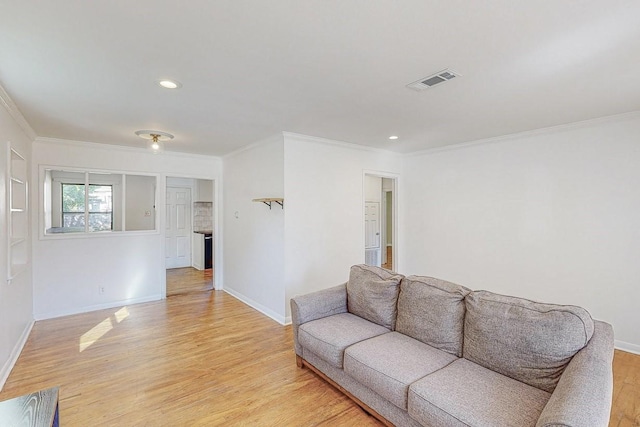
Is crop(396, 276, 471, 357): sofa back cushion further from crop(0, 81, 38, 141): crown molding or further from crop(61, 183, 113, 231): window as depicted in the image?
crop(61, 183, 113, 231): window

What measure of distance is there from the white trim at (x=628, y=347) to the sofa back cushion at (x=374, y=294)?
2.63m

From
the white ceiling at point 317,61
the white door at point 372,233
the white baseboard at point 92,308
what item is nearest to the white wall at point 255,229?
the white ceiling at point 317,61

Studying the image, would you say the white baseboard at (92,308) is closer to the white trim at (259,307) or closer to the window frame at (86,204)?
the window frame at (86,204)

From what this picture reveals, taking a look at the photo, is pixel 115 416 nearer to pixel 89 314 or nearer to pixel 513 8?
pixel 89 314

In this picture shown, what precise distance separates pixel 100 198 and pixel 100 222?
0.36 metres

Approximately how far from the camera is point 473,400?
1647mm

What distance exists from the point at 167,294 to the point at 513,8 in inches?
227

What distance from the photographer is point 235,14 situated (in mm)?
1586

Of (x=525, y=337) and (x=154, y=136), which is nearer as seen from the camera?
(x=525, y=337)

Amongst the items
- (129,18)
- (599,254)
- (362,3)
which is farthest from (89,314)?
(599,254)

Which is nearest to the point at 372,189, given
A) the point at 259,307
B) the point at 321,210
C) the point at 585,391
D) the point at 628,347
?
the point at 321,210

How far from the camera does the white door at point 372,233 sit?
6773 millimetres

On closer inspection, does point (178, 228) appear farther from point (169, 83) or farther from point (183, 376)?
point (169, 83)

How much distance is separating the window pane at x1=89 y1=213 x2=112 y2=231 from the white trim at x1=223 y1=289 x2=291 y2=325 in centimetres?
215
